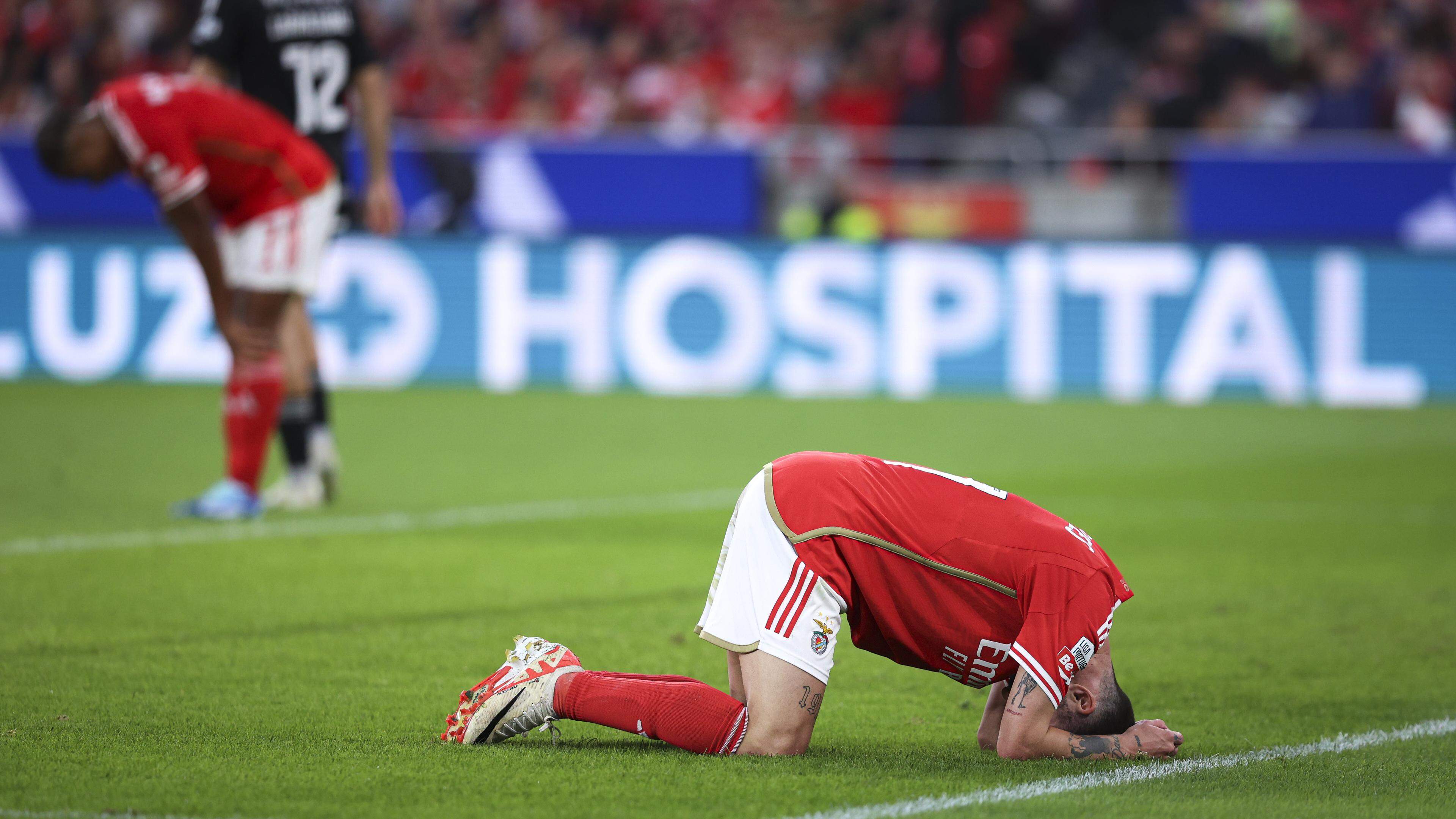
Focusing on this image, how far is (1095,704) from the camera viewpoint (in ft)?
13.3

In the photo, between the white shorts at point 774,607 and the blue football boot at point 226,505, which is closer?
the white shorts at point 774,607

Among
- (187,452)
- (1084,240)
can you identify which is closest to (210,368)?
(187,452)

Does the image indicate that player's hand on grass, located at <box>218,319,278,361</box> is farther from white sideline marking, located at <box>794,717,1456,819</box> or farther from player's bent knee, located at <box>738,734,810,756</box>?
white sideline marking, located at <box>794,717,1456,819</box>

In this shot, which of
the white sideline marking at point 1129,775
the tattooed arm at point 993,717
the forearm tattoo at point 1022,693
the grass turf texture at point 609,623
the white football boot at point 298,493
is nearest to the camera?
the white sideline marking at point 1129,775

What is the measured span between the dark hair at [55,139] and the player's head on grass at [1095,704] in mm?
Answer: 4769

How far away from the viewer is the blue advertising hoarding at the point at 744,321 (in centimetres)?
1362

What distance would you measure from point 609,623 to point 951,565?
2023 mm

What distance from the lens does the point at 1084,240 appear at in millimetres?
13781

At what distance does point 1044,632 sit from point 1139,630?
2128 millimetres

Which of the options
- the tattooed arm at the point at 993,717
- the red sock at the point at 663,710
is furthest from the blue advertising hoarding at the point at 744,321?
the red sock at the point at 663,710

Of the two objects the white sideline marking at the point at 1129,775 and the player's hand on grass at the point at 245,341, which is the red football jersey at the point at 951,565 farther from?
the player's hand on grass at the point at 245,341

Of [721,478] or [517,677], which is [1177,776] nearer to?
[517,677]

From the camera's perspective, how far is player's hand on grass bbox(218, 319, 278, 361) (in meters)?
7.42

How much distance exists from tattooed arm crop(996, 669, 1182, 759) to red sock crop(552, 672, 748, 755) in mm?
598
